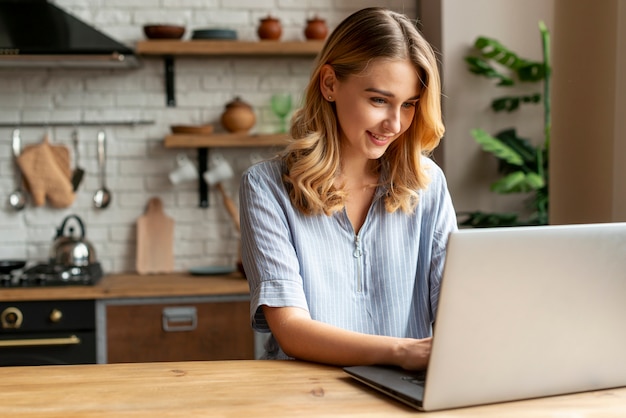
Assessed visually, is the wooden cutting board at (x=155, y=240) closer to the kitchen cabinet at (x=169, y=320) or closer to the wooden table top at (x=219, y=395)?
the kitchen cabinet at (x=169, y=320)

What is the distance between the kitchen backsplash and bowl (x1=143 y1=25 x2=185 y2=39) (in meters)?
0.21

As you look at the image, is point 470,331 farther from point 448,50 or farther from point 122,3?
point 122,3

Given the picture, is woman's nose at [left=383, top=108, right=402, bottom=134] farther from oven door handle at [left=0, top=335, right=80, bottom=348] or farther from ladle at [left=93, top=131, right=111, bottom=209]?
ladle at [left=93, top=131, right=111, bottom=209]

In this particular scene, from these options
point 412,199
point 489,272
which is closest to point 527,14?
point 412,199

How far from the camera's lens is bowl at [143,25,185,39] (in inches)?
146

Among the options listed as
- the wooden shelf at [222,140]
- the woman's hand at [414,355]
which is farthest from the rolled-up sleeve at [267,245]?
the wooden shelf at [222,140]

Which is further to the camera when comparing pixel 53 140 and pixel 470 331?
pixel 53 140

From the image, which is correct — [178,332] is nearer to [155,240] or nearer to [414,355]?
[155,240]

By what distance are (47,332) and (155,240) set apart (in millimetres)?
732

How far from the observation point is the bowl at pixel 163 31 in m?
3.70

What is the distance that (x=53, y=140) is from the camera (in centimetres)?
391

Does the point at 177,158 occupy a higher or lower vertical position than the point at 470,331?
higher

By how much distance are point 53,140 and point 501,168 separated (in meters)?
2.06

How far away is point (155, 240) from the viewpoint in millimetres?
3943
